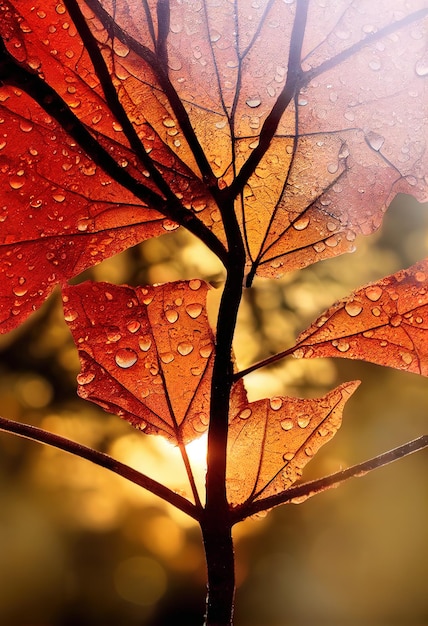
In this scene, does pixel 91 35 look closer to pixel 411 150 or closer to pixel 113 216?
pixel 113 216

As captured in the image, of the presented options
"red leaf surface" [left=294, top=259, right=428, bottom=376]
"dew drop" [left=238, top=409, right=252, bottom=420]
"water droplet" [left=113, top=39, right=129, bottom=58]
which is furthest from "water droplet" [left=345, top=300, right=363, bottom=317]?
"water droplet" [left=113, top=39, right=129, bottom=58]

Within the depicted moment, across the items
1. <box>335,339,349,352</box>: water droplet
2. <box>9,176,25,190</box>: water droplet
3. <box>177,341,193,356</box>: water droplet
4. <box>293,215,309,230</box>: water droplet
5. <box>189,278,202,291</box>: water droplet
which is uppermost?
<box>9,176,25,190</box>: water droplet

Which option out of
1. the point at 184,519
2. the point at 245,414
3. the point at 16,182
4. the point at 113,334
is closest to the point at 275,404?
the point at 245,414

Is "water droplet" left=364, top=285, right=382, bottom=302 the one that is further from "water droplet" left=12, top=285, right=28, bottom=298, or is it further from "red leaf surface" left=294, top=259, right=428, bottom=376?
"water droplet" left=12, top=285, right=28, bottom=298

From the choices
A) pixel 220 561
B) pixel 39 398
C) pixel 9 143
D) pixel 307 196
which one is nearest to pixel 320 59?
pixel 307 196

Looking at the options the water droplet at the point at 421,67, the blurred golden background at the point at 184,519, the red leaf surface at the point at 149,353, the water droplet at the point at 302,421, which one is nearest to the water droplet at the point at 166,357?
the red leaf surface at the point at 149,353

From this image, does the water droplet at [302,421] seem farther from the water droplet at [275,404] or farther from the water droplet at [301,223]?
the water droplet at [301,223]
